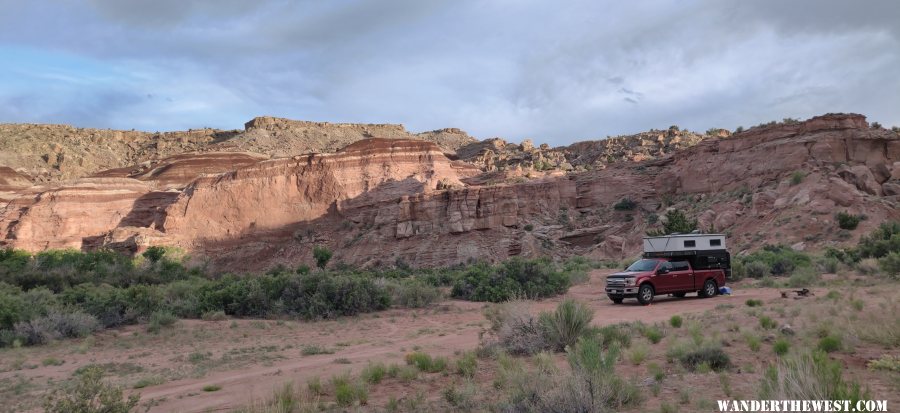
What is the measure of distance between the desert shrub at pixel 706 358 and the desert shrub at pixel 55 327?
548 inches

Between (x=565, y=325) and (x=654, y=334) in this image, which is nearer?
(x=565, y=325)

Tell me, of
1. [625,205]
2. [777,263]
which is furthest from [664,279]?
[625,205]

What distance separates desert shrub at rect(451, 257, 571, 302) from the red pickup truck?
3.75 m

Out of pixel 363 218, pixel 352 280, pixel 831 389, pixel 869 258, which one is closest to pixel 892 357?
pixel 831 389

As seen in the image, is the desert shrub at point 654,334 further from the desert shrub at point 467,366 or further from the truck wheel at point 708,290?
the truck wheel at point 708,290

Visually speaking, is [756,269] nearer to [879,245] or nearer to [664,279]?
[879,245]

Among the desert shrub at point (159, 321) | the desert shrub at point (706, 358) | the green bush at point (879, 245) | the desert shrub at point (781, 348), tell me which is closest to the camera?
the desert shrub at point (706, 358)

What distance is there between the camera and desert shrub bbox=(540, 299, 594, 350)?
967cm

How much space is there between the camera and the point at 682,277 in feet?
58.7

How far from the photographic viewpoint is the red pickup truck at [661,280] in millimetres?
17094

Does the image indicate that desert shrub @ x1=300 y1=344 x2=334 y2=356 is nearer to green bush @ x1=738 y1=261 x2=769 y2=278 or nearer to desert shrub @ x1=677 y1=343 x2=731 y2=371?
desert shrub @ x1=677 y1=343 x2=731 y2=371

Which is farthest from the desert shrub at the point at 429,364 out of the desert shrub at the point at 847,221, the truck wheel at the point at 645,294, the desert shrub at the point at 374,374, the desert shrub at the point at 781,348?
the desert shrub at the point at 847,221

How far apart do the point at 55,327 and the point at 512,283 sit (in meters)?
14.0

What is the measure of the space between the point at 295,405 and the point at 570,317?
500 centimetres
